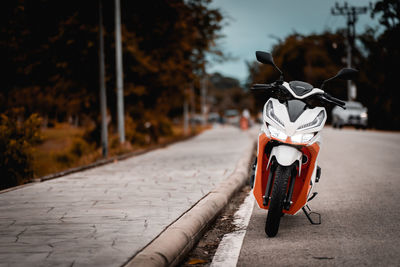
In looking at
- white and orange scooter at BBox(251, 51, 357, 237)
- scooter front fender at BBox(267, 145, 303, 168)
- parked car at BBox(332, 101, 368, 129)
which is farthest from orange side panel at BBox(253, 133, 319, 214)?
parked car at BBox(332, 101, 368, 129)

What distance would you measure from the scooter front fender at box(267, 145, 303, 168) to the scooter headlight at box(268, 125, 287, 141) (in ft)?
0.29

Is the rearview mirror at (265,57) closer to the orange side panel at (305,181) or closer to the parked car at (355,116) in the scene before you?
the orange side panel at (305,181)

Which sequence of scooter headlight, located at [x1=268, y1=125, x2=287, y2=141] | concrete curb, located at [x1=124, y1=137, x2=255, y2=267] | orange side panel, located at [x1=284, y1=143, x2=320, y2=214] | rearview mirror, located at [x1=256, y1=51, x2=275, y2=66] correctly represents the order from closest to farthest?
1. concrete curb, located at [x1=124, y1=137, x2=255, y2=267]
2. scooter headlight, located at [x1=268, y1=125, x2=287, y2=141]
3. orange side panel, located at [x1=284, y1=143, x2=320, y2=214]
4. rearview mirror, located at [x1=256, y1=51, x2=275, y2=66]

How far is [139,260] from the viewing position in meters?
3.63

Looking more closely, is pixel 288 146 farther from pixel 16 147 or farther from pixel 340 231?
pixel 16 147

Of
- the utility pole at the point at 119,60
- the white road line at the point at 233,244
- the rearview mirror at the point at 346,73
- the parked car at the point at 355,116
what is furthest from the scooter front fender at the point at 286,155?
the parked car at the point at 355,116

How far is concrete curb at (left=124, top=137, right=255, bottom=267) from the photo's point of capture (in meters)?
3.73

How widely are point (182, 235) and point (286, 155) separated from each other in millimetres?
1206

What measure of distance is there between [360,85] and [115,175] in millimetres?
30697

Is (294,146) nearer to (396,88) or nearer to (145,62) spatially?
(145,62)

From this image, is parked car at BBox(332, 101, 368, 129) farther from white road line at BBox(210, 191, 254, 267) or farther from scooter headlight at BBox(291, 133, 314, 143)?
scooter headlight at BBox(291, 133, 314, 143)

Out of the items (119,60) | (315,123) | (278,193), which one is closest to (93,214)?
(278,193)

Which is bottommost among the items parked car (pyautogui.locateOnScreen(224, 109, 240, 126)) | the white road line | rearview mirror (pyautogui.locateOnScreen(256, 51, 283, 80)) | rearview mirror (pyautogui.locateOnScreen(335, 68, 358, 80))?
parked car (pyautogui.locateOnScreen(224, 109, 240, 126))

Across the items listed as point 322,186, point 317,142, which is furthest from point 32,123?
point 317,142
